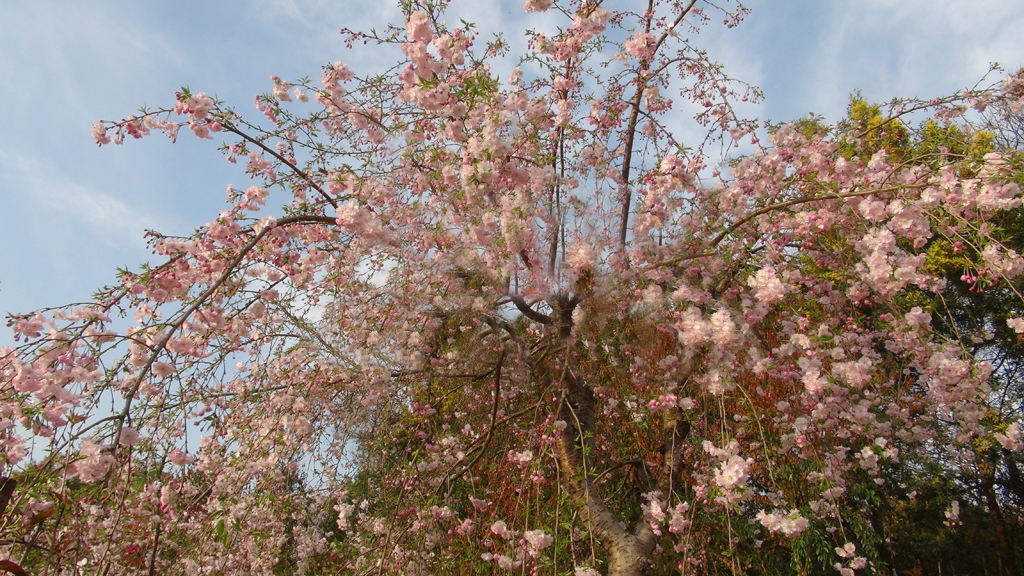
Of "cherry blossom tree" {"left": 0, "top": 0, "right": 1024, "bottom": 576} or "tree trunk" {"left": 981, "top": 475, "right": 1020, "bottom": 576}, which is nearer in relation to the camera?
"cherry blossom tree" {"left": 0, "top": 0, "right": 1024, "bottom": 576}

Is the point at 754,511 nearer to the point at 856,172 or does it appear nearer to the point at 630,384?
the point at 630,384

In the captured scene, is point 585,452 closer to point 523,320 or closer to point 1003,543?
point 523,320

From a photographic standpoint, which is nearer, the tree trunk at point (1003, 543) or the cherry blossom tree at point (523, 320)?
the cherry blossom tree at point (523, 320)

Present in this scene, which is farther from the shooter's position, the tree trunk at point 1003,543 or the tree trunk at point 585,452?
the tree trunk at point 1003,543

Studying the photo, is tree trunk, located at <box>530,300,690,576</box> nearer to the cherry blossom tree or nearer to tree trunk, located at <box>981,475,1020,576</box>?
the cherry blossom tree

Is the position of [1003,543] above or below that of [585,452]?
below

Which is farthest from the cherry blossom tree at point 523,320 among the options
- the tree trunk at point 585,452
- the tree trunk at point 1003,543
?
the tree trunk at point 1003,543

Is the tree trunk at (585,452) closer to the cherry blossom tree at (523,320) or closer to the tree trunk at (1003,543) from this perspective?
the cherry blossom tree at (523,320)

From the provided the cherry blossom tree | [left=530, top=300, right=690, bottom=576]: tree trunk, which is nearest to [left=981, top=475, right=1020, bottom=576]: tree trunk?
the cherry blossom tree

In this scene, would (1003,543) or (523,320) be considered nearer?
(523,320)

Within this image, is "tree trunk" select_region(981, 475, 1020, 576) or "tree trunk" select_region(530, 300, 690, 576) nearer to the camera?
"tree trunk" select_region(530, 300, 690, 576)

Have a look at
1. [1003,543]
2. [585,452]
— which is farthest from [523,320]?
[1003,543]

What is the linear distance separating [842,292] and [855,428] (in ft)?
3.97

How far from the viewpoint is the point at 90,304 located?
257cm
